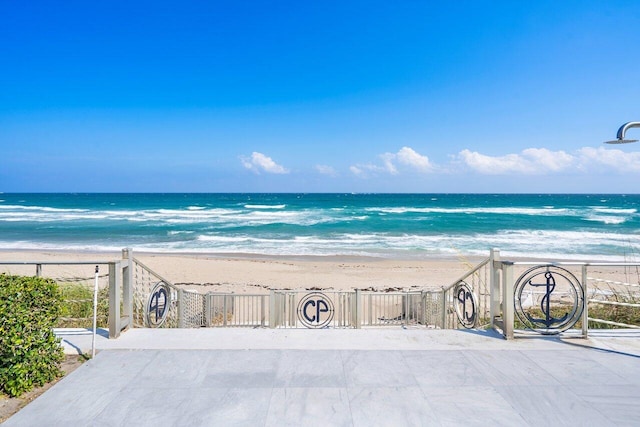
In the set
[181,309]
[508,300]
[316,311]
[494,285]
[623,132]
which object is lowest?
[316,311]

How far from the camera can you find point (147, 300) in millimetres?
6641

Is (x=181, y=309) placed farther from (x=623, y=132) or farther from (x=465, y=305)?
(x=623, y=132)

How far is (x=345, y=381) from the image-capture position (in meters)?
4.18

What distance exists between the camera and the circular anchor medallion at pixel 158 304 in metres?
6.70

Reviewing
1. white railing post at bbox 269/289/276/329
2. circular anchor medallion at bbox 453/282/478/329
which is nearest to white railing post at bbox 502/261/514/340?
circular anchor medallion at bbox 453/282/478/329

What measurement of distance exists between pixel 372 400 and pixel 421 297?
5.83 meters

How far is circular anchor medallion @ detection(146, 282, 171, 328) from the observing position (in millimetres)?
6701

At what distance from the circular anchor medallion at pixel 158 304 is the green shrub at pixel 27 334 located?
2.37 m

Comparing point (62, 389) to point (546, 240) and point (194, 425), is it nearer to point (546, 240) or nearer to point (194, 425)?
point (194, 425)

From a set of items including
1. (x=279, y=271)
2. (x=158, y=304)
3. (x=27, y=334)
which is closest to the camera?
(x=27, y=334)

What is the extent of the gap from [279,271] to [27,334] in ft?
46.9

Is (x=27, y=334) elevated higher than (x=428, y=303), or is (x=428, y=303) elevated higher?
(x=27, y=334)

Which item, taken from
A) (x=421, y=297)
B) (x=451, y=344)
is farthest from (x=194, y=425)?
(x=421, y=297)

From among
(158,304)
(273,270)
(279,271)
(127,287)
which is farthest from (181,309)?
(273,270)
